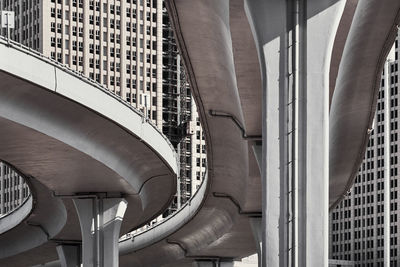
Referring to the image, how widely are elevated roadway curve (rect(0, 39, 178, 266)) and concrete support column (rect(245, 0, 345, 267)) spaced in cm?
1365

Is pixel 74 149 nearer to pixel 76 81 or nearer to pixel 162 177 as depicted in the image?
pixel 76 81

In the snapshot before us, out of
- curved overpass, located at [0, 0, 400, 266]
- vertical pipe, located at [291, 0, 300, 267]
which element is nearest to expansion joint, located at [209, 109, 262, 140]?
curved overpass, located at [0, 0, 400, 266]

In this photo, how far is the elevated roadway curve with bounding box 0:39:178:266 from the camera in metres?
44.1

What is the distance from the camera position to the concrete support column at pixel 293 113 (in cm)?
2989

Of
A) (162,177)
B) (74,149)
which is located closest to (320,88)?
(74,149)

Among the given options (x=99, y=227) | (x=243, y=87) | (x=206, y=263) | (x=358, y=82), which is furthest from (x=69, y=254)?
(x=358, y=82)

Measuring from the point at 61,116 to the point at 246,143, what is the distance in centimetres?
1215

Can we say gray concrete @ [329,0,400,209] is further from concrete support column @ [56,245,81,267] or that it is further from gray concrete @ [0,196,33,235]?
concrete support column @ [56,245,81,267]

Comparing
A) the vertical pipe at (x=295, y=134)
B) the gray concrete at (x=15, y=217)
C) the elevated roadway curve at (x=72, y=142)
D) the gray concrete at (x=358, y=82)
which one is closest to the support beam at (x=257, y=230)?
the elevated roadway curve at (x=72, y=142)

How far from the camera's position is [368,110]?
48906mm

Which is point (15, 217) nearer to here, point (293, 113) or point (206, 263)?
point (206, 263)

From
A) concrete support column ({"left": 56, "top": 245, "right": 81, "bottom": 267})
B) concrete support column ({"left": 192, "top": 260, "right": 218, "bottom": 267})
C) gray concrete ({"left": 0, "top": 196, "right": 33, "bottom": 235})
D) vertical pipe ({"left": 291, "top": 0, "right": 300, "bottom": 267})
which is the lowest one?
vertical pipe ({"left": 291, "top": 0, "right": 300, "bottom": 267})

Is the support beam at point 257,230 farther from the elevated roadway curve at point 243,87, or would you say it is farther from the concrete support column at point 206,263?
the concrete support column at point 206,263

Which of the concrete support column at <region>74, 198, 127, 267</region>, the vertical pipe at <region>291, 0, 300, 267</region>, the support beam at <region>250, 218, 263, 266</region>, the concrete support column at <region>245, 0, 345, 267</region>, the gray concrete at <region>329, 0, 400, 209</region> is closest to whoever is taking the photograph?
the vertical pipe at <region>291, 0, 300, 267</region>
